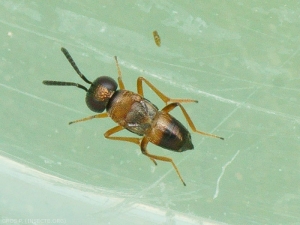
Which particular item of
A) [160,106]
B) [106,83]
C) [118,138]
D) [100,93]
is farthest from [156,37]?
[118,138]

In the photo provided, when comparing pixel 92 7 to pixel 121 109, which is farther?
pixel 92 7

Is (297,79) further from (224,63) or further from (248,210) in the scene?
(248,210)

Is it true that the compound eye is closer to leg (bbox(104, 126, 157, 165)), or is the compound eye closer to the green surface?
leg (bbox(104, 126, 157, 165))

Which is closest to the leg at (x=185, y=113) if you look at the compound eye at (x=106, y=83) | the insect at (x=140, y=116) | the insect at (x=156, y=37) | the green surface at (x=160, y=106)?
the insect at (x=140, y=116)

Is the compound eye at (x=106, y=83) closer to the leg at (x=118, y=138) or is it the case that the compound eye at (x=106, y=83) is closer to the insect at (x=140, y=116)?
the insect at (x=140, y=116)

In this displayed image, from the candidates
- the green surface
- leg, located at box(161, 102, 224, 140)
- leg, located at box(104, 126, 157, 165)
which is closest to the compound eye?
leg, located at box(104, 126, 157, 165)

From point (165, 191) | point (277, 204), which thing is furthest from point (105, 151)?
point (277, 204)

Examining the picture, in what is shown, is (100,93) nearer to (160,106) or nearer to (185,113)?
(185,113)
